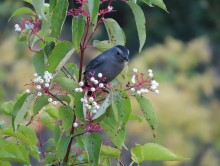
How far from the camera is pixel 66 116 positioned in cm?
189

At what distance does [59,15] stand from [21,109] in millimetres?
270

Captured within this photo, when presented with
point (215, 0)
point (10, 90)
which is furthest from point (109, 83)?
point (215, 0)

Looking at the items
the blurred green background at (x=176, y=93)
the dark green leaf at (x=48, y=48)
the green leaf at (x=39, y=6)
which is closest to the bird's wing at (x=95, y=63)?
the dark green leaf at (x=48, y=48)

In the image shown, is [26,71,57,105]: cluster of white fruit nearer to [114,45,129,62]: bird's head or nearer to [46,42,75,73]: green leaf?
[46,42,75,73]: green leaf

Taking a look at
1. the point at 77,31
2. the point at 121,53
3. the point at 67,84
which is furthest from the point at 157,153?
the point at 121,53

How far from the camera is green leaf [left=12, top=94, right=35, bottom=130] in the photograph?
184cm

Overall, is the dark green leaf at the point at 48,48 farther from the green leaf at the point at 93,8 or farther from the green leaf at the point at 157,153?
the green leaf at the point at 157,153

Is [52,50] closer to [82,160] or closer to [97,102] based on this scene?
[97,102]

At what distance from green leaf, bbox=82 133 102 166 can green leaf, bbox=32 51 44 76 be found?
0.24 m

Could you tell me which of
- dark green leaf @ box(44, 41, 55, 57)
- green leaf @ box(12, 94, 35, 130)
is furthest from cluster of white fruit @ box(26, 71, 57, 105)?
dark green leaf @ box(44, 41, 55, 57)

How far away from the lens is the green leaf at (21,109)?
1.84 meters

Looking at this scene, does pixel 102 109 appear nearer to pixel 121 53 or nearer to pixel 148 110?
pixel 148 110

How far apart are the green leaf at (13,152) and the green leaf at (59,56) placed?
262mm

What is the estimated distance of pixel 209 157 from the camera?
33.7 feet
